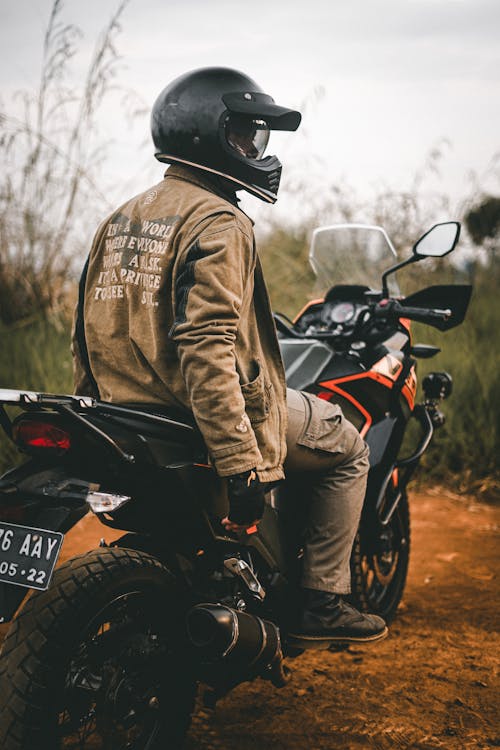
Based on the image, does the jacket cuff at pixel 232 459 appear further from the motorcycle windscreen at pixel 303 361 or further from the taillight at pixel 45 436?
the motorcycle windscreen at pixel 303 361

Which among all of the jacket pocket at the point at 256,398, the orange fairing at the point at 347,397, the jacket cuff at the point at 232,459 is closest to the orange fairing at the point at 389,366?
the orange fairing at the point at 347,397

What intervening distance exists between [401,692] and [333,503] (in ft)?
2.46

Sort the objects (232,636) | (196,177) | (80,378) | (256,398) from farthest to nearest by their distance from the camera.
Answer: (80,378)
(196,177)
(256,398)
(232,636)

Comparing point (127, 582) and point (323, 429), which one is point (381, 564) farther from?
point (127, 582)

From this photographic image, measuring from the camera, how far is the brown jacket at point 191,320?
209 centimetres

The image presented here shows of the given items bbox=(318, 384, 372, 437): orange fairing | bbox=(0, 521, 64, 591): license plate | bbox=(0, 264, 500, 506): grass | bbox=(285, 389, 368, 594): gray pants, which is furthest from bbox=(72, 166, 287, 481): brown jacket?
bbox=(0, 264, 500, 506): grass

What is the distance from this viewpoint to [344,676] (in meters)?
3.03

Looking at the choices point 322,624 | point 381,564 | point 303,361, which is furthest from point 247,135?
point 381,564

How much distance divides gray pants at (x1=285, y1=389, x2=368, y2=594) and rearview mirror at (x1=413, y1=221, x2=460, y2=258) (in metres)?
0.71

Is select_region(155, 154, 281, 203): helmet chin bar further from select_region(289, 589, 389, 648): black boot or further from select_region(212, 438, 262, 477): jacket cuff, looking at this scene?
select_region(289, 589, 389, 648): black boot

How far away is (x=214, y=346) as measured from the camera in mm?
2072

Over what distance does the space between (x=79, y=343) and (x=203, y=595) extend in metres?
0.86

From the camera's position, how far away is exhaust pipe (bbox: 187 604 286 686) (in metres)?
2.14

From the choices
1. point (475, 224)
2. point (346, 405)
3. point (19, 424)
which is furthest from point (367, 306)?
point (475, 224)
